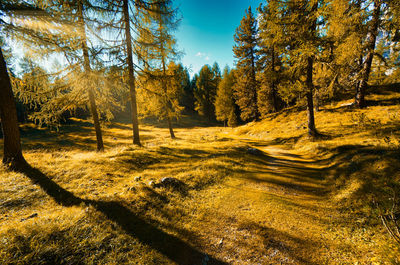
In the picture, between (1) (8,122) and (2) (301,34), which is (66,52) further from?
(2) (301,34)

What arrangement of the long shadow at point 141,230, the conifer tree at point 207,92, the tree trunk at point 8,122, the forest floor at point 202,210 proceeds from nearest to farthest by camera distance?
the forest floor at point 202,210, the long shadow at point 141,230, the tree trunk at point 8,122, the conifer tree at point 207,92

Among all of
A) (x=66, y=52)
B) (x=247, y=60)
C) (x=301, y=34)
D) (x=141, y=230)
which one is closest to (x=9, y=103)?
(x=66, y=52)

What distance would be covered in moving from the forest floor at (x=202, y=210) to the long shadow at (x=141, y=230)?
2 cm

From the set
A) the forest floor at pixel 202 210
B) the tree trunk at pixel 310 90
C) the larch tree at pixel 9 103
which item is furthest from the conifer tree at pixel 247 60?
the larch tree at pixel 9 103

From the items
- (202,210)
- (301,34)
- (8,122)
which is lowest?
(202,210)

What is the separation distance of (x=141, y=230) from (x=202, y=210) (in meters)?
1.87

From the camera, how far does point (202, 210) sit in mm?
4820

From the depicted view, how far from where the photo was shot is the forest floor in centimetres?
315

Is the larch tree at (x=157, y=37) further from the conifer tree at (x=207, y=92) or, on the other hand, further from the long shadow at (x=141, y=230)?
the conifer tree at (x=207, y=92)

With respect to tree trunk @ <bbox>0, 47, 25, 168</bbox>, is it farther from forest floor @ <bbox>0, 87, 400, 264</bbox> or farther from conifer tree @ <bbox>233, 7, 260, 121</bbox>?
conifer tree @ <bbox>233, 7, 260, 121</bbox>

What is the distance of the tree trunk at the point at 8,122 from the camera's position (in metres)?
6.15

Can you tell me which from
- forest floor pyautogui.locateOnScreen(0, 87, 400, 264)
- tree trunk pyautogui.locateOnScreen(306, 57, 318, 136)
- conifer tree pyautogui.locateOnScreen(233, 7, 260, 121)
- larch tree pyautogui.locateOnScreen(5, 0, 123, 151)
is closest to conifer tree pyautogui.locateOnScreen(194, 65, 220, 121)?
conifer tree pyautogui.locateOnScreen(233, 7, 260, 121)

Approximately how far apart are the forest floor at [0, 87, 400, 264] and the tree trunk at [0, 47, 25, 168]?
58cm

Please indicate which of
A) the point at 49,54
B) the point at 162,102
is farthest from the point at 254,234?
the point at 49,54
